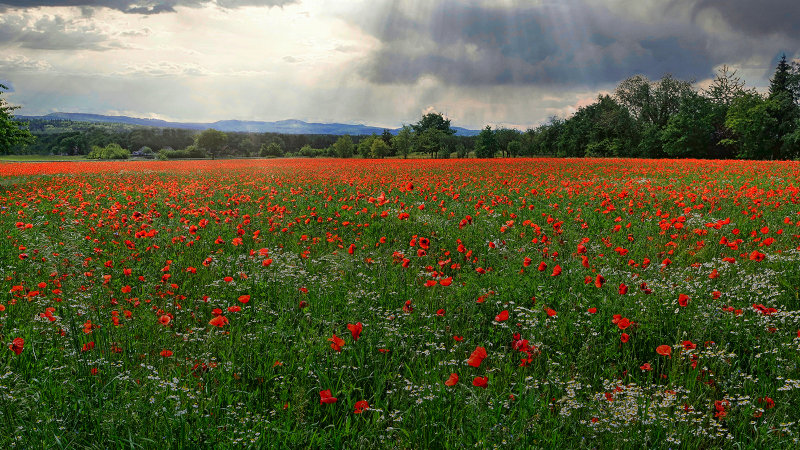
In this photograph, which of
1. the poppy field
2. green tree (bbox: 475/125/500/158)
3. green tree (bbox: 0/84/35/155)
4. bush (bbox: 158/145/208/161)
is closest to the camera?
the poppy field

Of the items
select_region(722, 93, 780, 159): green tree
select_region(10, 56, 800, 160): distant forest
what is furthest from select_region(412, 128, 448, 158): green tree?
select_region(722, 93, 780, 159): green tree

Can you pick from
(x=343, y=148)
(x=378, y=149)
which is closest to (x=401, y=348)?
(x=378, y=149)

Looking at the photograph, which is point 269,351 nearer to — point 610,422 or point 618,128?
point 610,422

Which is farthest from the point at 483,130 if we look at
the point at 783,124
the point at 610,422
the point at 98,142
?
the point at 98,142

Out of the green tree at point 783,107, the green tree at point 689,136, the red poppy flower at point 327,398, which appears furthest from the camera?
the green tree at point 689,136

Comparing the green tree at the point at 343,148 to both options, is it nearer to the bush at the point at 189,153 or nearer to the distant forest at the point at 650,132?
the distant forest at the point at 650,132

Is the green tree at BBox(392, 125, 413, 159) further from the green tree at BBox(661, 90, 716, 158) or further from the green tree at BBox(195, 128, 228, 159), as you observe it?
the green tree at BBox(661, 90, 716, 158)

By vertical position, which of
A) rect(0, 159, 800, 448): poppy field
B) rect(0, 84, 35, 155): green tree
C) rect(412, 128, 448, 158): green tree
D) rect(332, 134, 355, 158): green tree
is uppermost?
rect(412, 128, 448, 158): green tree

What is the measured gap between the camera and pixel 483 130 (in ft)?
317

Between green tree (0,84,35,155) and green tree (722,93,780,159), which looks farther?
green tree (722,93,780,159)

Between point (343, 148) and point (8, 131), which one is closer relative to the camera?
point (8, 131)

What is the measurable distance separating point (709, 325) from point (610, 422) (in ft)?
6.79

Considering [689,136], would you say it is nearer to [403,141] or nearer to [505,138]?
[403,141]

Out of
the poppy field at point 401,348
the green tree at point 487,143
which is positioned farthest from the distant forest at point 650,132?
the poppy field at point 401,348
